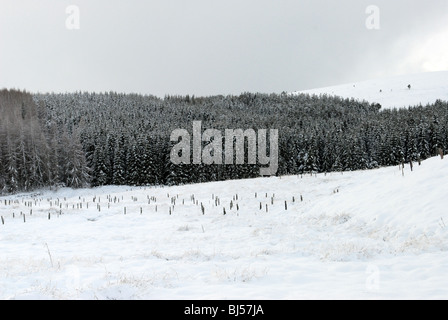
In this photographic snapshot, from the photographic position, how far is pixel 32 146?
260 ft

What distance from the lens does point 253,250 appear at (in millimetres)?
12742

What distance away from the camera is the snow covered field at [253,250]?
25.4 feet

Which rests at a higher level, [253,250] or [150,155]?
[150,155]

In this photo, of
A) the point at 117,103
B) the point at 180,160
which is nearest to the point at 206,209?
the point at 180,160

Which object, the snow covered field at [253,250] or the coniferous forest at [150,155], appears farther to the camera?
the coniferous forest at [150,155]

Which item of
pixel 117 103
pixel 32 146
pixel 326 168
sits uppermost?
pixel 117 103

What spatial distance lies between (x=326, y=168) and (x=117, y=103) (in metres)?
124

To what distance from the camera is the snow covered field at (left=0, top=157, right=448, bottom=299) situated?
25.4 ft

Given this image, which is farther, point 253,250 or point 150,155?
point 150,155

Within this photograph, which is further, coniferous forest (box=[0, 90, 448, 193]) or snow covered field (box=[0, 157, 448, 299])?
coniferous forest (box=[0, 90, 448, 193])
